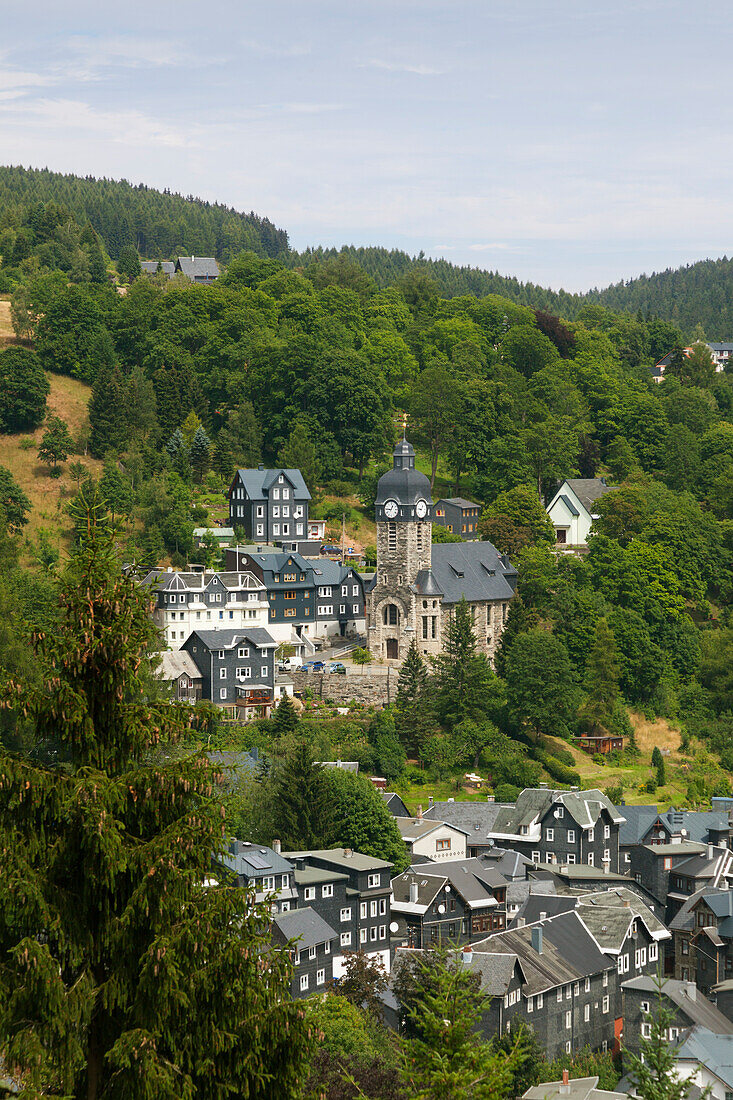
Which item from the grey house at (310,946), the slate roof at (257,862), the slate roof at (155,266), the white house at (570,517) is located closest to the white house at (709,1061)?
the grey house at (310,946)

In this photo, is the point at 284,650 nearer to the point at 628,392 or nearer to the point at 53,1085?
the point at 628,392

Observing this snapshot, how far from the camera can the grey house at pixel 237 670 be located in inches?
2606

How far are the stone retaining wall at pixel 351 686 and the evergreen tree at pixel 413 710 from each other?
1.13 meters

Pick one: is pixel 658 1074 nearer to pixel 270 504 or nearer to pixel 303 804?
pixel 303 804

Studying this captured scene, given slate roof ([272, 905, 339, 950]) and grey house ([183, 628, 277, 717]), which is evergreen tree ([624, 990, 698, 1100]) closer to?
slate roof ([272, 905, 339, 950])

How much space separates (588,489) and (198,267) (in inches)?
3361

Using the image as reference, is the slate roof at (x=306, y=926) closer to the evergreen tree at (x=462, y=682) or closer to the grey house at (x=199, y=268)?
the evergreen tree at (x=462, y=682)

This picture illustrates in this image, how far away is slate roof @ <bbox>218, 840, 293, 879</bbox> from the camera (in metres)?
46.2

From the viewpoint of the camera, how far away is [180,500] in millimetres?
81875

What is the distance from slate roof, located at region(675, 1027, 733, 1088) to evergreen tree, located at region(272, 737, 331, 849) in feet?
54.3

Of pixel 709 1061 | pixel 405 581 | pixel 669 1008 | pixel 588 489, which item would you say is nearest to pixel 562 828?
pixel 669 1008

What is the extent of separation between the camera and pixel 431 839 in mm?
56000

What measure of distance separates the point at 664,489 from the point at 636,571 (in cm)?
1473

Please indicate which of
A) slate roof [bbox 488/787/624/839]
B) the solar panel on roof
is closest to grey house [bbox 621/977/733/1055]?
slate roof [bbox 488/787/624/839]
